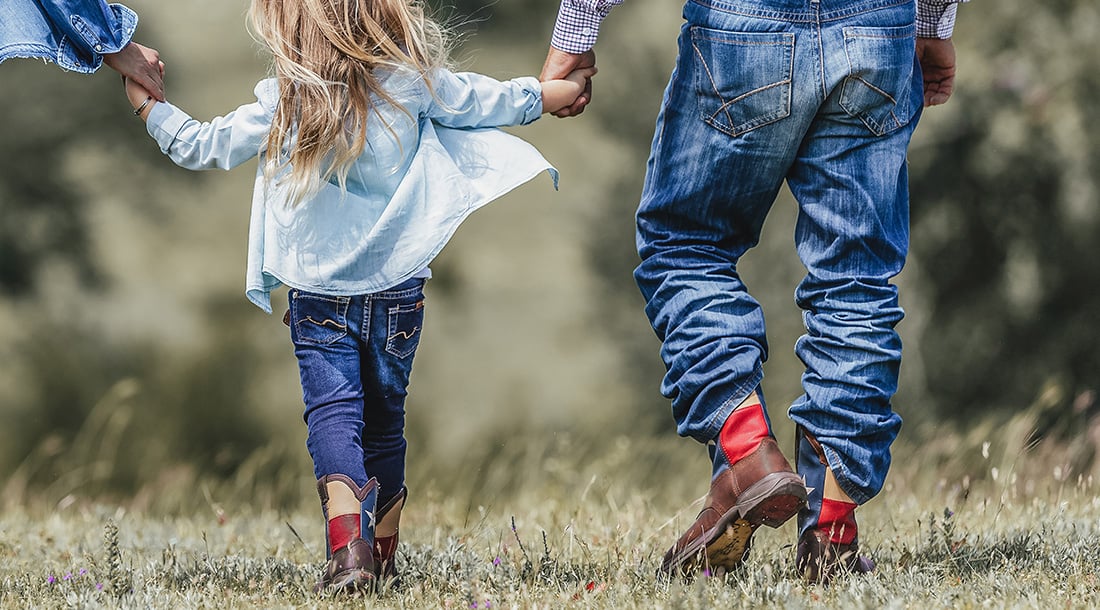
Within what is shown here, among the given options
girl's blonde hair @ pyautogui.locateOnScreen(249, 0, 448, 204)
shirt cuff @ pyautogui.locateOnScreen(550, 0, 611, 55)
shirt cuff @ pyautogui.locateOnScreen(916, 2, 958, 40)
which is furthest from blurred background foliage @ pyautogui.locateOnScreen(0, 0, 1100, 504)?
→ girl's blonde hair @ pyautogui.locateOnScreen(249, 0, 448, 204)

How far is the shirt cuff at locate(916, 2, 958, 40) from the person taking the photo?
2.75 metres

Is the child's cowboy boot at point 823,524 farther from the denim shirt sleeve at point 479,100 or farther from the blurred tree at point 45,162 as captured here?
the blurred tree at point 45,162

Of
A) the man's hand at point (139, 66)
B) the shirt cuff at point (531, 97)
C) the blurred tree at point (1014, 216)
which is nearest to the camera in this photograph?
the man's hand at point (139, 66)

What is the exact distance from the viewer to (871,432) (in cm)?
244

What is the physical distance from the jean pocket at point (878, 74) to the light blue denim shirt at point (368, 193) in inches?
25.1

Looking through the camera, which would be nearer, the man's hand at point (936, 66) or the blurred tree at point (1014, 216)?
the man's hand at point (936, 66)

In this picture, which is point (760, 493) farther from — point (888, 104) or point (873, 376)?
point (888, 104)

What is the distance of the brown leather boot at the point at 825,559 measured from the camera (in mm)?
2400

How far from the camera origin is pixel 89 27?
2.54 metres

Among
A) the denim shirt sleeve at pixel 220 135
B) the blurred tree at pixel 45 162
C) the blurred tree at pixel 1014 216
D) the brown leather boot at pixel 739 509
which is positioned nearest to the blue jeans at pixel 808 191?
the brown leather boot at pixel 739 509

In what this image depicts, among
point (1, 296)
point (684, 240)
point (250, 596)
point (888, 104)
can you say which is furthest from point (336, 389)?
point (1, 296)

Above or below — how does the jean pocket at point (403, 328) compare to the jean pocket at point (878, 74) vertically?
below

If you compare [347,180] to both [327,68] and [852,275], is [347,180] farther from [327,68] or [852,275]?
[852,275]

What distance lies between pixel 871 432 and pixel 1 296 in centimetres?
1067
